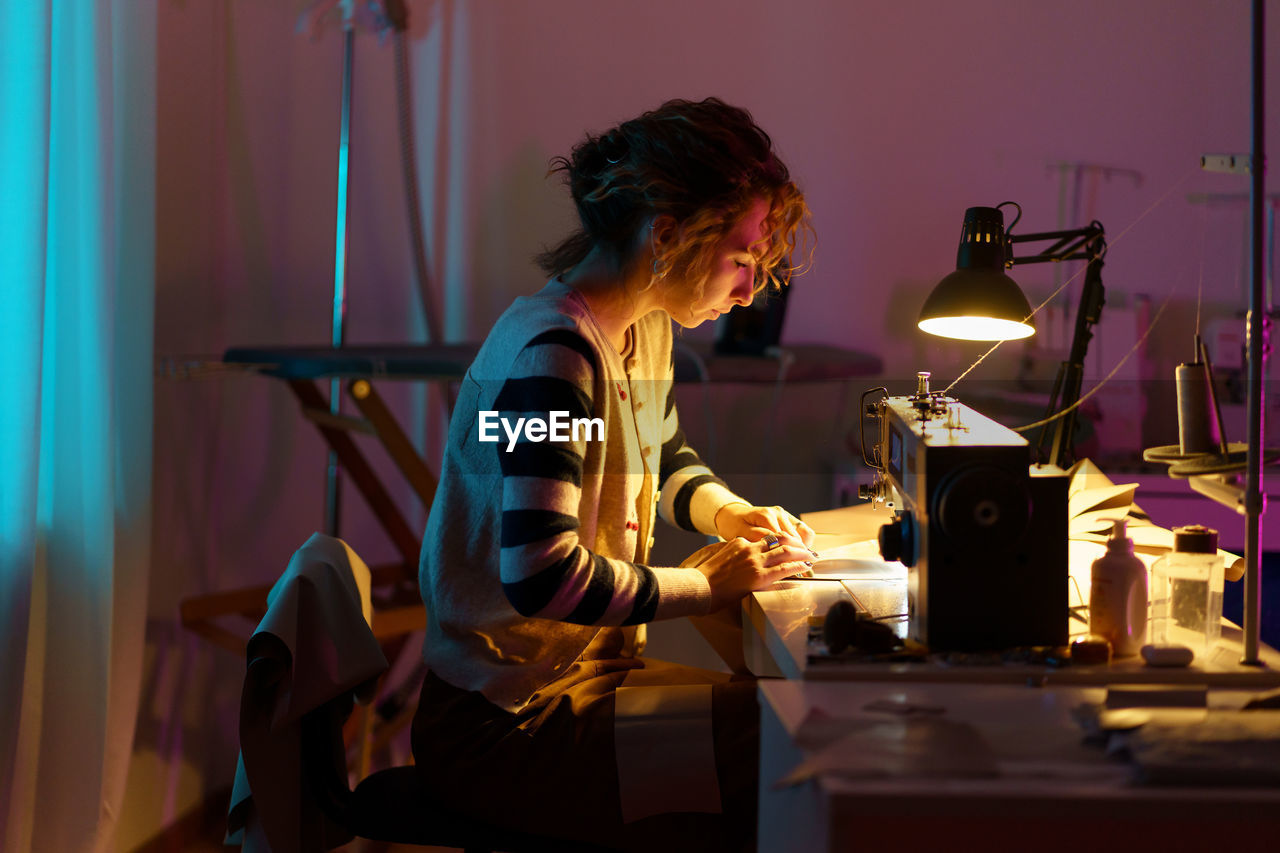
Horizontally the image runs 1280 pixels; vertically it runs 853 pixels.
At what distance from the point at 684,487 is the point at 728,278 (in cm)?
38

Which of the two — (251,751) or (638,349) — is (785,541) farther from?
(251,751)

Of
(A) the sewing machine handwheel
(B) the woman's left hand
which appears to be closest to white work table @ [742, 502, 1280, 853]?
(A) the sewing machine handwheel

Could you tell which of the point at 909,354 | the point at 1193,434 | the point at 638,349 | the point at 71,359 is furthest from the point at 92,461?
the point at 909,354

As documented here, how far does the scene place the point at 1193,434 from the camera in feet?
3.48

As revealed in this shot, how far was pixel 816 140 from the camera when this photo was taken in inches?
109

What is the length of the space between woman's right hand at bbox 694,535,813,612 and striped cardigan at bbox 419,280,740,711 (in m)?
0.03

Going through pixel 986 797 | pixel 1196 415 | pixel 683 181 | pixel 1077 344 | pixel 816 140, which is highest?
pixel 816 140

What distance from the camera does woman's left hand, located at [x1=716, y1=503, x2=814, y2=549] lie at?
52.0 inches

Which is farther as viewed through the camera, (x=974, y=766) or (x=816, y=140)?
(x=816, y=140)

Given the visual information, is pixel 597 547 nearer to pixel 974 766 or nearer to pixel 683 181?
pixel 683 181

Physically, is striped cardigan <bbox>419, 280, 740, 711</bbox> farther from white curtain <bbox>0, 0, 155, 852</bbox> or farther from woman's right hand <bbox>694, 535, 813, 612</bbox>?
white curtain <bbox>0, 0, 155, 852</bbox>

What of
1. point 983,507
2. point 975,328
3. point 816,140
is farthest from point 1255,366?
point 816,140

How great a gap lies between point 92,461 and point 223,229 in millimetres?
734

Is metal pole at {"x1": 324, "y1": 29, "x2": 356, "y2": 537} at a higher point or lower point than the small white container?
higher
